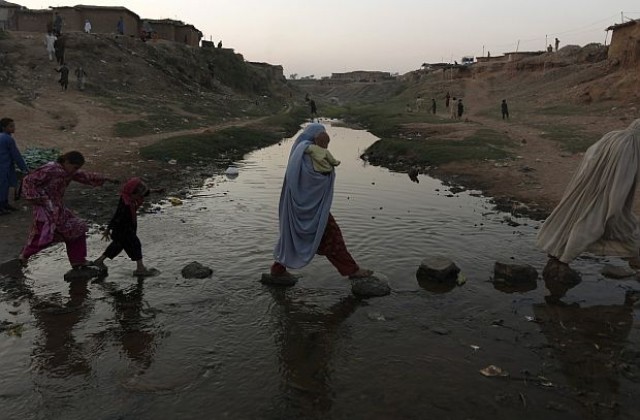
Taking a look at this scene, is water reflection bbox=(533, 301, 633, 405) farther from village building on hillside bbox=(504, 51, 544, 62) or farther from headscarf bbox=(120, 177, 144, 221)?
village building on hillside bbox=(504, 51, 544, 62)

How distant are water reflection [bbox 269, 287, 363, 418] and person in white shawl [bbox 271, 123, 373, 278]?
47cm

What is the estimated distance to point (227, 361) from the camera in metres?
4.37

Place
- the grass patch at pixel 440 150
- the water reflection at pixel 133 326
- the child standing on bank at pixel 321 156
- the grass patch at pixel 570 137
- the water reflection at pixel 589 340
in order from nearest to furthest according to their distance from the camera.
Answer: the water reflection at pixel 589 340 → the water reflection at pixel 133 326 → the child standing on bank at pixel 321 156 → the grass patch at pixel 440 150 → the grass patch at pixel 570 137

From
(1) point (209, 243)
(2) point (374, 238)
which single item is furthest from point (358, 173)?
(1) point (209, 243)

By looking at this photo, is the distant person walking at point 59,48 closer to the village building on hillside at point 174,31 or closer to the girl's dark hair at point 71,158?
the village building on hillside at point 174,31

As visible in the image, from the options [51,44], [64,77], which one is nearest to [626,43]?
[64,77]

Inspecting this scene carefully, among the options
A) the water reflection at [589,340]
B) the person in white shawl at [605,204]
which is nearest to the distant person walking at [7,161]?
the water reflection at [589,340]

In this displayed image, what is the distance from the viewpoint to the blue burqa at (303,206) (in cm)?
581

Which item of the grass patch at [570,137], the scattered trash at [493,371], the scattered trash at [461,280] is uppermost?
the grass patch at [570,137]

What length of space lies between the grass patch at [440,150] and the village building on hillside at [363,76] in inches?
3571

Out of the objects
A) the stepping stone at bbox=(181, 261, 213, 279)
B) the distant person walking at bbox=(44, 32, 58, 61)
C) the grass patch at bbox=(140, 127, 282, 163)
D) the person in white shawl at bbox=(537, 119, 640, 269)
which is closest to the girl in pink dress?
the stepping stone at bbox=(181, 261, 213, 279)

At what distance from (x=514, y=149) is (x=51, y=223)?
16.2 m

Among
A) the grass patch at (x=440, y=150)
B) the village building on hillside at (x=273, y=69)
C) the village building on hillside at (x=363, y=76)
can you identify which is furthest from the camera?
the village building on hillside at (x=363, y=76)

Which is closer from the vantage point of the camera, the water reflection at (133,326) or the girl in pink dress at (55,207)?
the water reflection at (133,326)
